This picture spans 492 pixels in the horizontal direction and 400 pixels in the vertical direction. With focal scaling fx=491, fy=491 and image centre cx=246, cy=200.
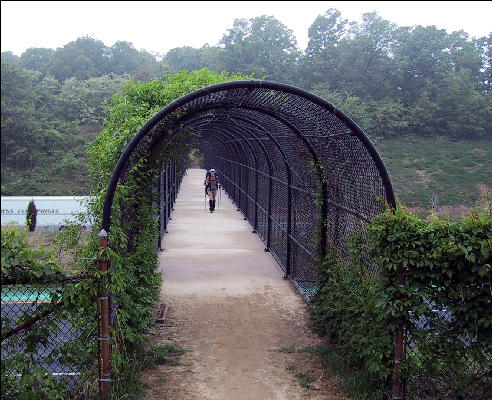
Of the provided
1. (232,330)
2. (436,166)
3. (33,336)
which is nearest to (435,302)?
(33,336)

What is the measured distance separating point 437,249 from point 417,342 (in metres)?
0.73

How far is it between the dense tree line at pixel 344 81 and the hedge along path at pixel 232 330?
13.3m

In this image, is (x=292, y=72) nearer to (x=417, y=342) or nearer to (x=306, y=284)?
(x=306, y=284)

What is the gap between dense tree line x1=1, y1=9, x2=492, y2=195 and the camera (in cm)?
2501

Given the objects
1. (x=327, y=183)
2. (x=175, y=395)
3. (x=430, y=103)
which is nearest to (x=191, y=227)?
(x=327, y=183)

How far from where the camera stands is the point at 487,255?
10.5ft

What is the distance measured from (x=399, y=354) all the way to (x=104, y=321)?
2172 mm

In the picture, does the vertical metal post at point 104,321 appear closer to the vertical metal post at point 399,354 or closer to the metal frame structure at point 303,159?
the metal frame structure at point 303,159

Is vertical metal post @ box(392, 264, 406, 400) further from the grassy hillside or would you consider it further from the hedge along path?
the grassy hillside

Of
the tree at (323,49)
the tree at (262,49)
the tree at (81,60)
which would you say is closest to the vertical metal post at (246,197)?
the tree at (262,49)

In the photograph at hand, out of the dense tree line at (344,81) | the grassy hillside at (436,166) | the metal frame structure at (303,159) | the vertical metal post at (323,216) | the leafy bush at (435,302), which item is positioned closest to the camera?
the leafy bush at (435,302)

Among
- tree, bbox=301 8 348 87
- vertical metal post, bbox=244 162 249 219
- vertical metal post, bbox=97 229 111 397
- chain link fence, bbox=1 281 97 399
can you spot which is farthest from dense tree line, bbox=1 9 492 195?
chain link fence, bbox=1 281 97 399

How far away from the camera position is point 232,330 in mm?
5773

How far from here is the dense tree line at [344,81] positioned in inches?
985
